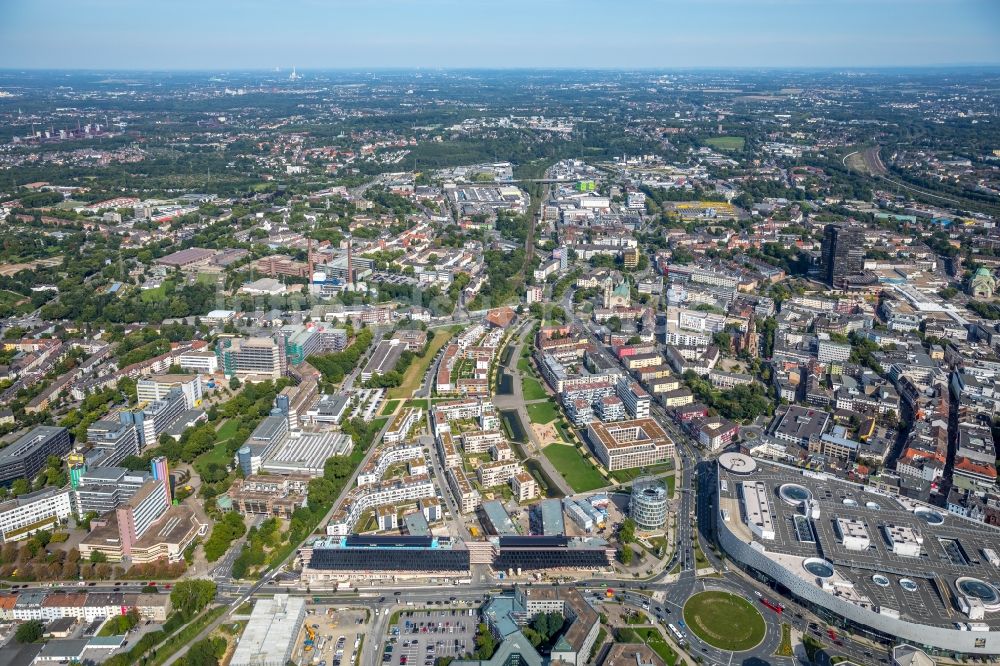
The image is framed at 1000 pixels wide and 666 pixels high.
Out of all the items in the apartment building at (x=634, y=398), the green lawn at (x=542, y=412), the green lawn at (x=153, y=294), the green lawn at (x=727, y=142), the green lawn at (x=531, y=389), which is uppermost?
the green lawn at (x=727, y=142)

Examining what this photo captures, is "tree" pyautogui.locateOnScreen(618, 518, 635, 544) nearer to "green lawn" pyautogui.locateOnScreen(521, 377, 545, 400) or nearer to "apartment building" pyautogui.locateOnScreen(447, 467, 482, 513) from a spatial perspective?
"apartment building" pyautogui.locateOnScreen(447, 467, 482, 513)

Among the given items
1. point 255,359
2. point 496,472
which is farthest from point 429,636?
point 255,359

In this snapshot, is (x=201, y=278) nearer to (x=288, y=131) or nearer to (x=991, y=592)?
(x=991, y=592)

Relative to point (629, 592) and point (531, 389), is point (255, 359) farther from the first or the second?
point (629, 592)

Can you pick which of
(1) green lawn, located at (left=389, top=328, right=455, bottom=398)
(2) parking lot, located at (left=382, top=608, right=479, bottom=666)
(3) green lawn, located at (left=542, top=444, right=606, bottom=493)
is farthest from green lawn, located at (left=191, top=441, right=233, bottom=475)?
(3) green lawn, located at (left=542, top=444, right=606, bottom=493)

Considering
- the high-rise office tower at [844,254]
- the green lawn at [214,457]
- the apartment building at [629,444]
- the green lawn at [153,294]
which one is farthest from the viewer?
the high-rise office tower at [844,254]

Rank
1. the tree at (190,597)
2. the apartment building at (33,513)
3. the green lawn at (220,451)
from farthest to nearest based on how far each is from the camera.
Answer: the green lawn at (220,451)
the apartment building at (33,513)
the tree at (190,597)

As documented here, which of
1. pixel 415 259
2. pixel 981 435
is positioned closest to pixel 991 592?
pixel 981 435

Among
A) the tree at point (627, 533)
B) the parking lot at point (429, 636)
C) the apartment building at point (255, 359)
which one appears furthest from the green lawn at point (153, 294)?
the tree at point (627, 533)

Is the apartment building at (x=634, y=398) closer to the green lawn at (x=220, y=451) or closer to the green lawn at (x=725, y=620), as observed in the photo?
the green lawn at (x=725, y=620)
